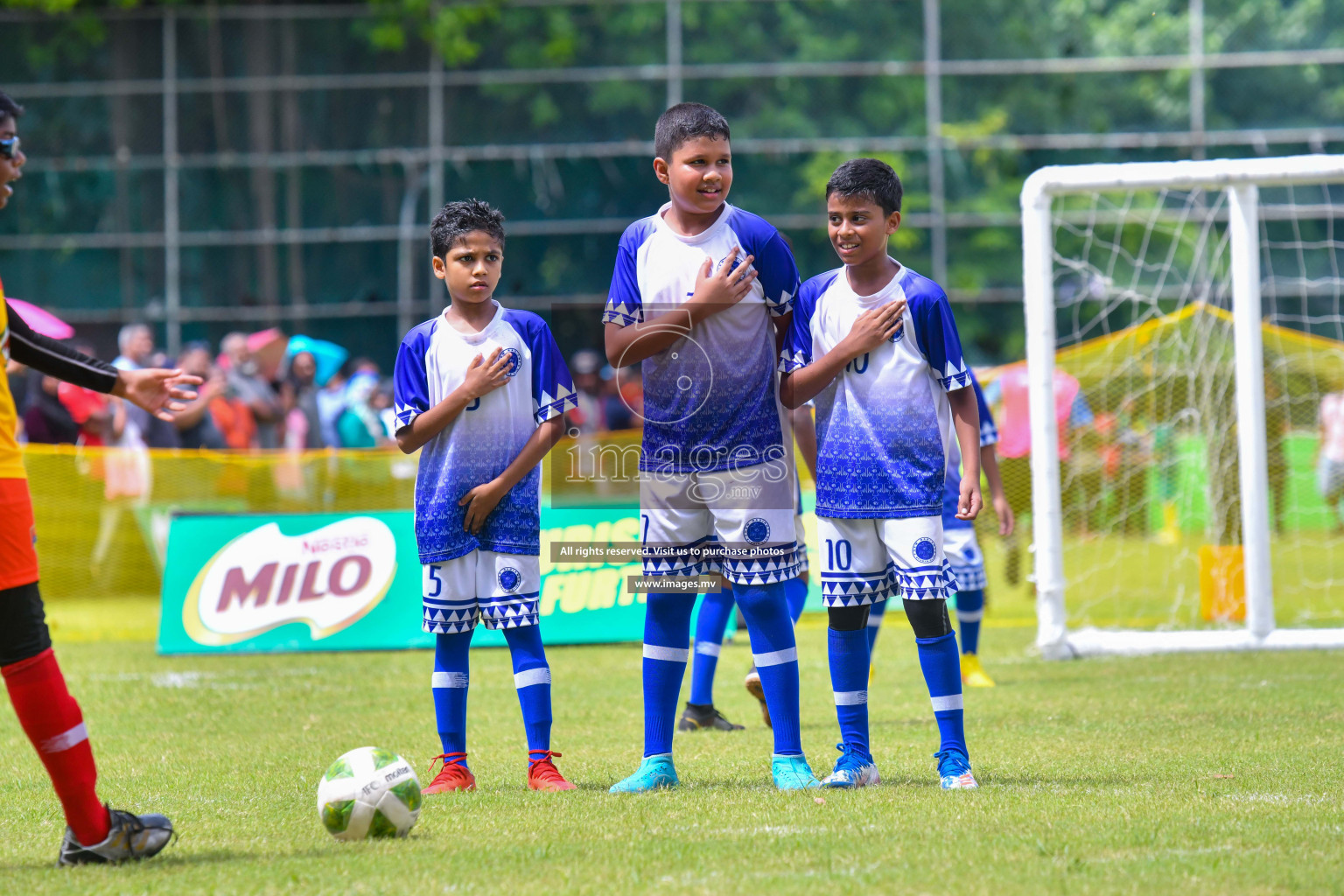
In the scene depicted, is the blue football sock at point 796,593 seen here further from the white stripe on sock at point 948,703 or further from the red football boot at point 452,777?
the red football boot at point 452,777

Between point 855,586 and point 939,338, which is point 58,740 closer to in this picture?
point 855,586

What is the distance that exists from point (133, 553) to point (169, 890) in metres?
10.4

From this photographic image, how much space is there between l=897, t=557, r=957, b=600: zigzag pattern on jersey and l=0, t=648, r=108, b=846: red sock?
2.55m

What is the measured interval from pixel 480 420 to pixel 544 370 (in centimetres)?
30

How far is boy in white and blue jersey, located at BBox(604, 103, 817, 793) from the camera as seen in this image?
4914mm

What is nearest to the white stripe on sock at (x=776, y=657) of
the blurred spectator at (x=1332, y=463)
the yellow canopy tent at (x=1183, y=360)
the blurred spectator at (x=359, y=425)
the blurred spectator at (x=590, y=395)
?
the yellow canopy tent at (x=1183, y=360)

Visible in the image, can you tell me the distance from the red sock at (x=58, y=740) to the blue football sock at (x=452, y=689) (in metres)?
1.48

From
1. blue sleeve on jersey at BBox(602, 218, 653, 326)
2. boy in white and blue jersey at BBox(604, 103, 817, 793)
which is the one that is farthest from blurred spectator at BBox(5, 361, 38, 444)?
boy in white and blue jersey at BBox(604, 103, 817, 793)

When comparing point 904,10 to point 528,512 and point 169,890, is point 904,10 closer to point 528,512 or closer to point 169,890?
point 528,512

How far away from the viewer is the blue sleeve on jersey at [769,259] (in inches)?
197

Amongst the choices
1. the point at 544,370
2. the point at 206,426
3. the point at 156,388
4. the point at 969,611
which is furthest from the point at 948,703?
the point at 206,426

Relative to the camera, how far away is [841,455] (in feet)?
16.4

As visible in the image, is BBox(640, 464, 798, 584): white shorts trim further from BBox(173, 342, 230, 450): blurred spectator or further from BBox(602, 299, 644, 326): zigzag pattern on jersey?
BBox(173, 342, 230, 450): blurred spectator

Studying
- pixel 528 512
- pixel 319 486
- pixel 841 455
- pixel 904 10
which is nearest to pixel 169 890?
pixel 528 512
